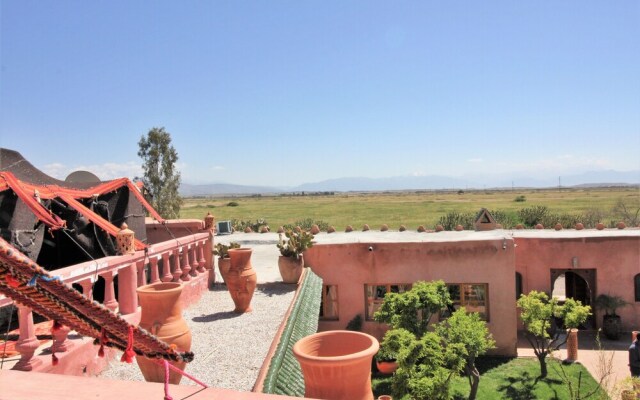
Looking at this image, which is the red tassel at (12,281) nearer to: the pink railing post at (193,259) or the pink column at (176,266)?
the pink column at (176,266)

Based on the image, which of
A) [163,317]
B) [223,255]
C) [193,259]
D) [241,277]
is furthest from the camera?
[223,255]

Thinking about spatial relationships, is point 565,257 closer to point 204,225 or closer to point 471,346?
point 471,346

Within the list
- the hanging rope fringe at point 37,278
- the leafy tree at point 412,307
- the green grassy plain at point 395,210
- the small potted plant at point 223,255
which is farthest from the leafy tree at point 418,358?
the green grassy plain at point 395,210

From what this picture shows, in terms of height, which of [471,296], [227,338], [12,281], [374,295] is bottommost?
[471,296]

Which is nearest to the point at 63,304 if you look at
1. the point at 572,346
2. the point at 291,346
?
the point at 291,346

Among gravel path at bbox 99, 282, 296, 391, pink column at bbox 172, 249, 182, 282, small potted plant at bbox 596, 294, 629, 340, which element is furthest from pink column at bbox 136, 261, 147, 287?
small potted plant at bbox 596, 294, 629, 340

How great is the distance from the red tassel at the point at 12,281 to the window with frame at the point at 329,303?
1405 centimetres

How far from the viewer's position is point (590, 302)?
18.0 meters

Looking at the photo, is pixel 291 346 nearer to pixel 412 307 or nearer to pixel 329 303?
pixel 412 307

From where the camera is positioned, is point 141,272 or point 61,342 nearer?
point 61,342

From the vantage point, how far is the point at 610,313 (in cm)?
1723

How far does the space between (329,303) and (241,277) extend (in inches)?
314

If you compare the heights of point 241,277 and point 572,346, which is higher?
point 241,277

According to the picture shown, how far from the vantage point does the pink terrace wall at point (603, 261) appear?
56.3ft
